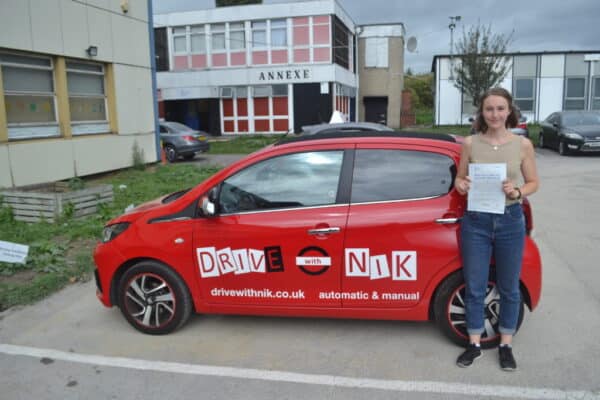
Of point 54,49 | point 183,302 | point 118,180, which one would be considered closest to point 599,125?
point 118,180

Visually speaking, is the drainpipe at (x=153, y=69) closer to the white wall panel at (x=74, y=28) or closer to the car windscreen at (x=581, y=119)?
the white wall panel at (x=74, y=28)

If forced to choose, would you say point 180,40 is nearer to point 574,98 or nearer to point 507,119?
point 574,98

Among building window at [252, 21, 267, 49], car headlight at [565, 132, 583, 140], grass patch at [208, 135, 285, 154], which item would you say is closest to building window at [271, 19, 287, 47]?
building window at [252, 21, 267, 49]

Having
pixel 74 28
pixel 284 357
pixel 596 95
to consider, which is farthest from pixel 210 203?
pixel 596 95

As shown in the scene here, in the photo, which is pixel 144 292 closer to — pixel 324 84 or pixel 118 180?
pixel 118 180

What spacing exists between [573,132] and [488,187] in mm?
17049

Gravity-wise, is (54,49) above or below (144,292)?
above

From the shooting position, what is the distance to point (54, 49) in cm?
1256

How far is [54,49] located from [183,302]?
10356mm

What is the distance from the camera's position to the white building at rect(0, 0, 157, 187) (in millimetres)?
11539

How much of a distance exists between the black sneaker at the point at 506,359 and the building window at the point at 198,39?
31.6 m

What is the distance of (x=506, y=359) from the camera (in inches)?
151

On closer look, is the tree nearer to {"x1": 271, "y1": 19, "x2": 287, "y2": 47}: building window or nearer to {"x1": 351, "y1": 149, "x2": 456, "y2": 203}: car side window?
{"x1": 271, "y1": 19, "x2": 287, "y2": 47}: building window

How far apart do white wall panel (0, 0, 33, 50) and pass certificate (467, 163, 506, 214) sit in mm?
10856
